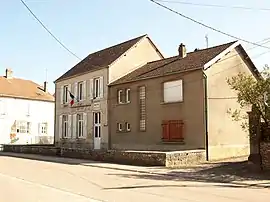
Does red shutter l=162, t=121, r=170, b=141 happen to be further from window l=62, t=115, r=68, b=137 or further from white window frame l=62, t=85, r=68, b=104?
white window frame l=62, t=85, r=68, b=104

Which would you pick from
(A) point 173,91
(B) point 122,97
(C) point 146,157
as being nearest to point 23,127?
(B) point 122,97

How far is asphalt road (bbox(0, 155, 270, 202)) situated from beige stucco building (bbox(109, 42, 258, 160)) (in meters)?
6.81

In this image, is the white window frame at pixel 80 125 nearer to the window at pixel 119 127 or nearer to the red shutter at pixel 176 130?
the window at pixel 119 127

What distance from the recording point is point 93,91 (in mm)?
34719

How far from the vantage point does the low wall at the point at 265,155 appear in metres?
17.5

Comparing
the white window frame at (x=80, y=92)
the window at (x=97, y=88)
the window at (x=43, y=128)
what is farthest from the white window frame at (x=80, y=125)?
the window at (x=43, y=128)

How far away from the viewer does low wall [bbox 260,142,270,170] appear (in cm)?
1753

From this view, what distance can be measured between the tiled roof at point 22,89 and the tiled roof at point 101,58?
40.4 ft

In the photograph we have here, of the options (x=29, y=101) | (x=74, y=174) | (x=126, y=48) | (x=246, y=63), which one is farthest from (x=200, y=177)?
(x=29, y=101)

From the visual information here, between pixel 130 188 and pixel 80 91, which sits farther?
pixel 80 91

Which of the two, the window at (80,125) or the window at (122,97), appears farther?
the window at (80,125)

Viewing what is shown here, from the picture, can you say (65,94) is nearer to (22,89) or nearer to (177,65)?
(177,65)

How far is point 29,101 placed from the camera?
168 ft

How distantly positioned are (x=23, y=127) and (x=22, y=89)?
5518 mm
